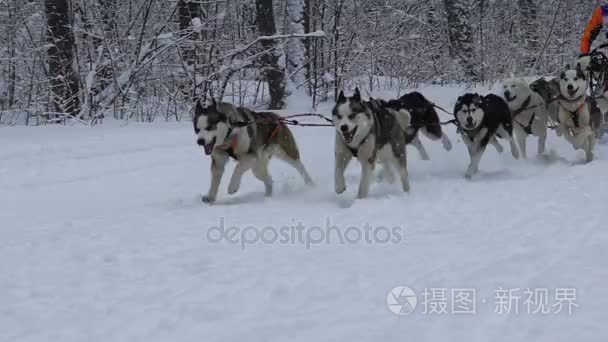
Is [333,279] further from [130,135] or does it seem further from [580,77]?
[130,135]

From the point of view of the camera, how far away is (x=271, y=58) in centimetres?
1160

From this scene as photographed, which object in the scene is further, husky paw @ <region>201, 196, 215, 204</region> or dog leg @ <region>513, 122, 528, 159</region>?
dog leg @ <region>513, 122, 528, 159</region>

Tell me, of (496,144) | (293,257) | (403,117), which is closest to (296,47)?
(496,144)

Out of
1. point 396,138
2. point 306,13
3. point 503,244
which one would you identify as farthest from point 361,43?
point 503,244

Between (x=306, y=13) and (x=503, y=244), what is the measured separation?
10.3 meters

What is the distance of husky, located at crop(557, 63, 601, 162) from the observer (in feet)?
22.1

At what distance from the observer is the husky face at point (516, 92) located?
24.0 feet

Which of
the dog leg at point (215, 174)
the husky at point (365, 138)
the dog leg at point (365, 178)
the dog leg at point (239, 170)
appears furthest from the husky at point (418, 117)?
the dog leg at point (215, 174)

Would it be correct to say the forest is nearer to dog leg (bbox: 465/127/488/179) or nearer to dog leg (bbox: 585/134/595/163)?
dog leg (bbox: 465/127/488/179)

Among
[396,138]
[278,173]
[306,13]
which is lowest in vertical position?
[278,173]

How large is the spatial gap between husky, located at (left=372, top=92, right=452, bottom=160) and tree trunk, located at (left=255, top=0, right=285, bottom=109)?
4.83 metres

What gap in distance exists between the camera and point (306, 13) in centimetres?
1330

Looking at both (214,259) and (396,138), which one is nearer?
(214,259)

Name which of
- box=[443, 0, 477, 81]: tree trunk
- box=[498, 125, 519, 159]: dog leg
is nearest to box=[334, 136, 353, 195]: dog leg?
box=[498, 125, 519, 159]: dog leg
